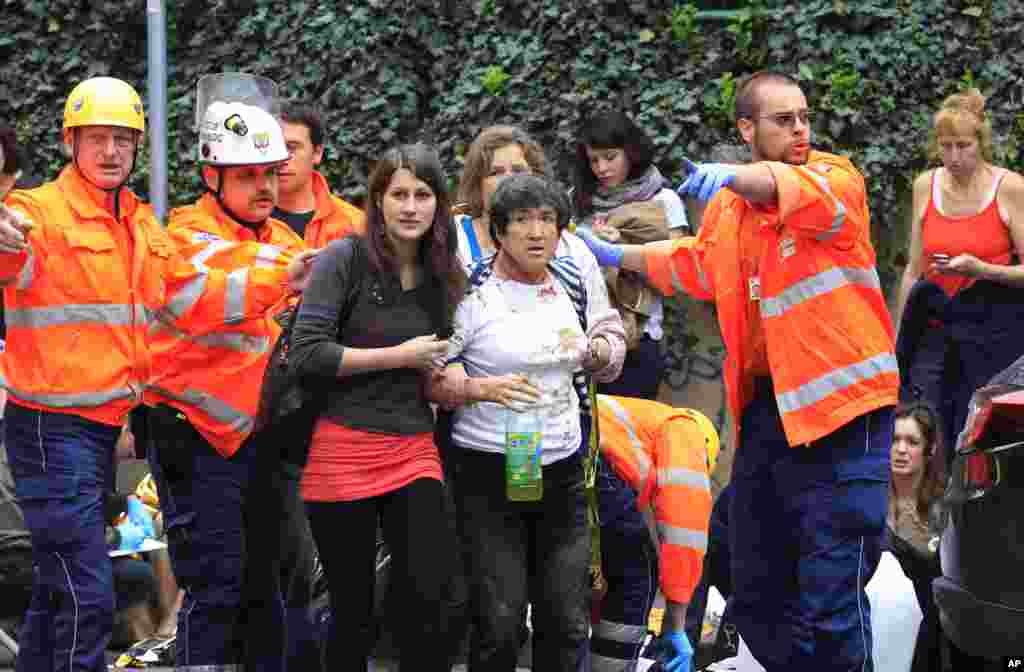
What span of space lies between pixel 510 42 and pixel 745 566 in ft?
15.9

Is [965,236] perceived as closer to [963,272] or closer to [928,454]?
[963,272]

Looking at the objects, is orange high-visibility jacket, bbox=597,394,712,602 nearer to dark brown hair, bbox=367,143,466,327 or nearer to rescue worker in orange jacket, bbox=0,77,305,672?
dark brown hair, bbox=367,143,466,327

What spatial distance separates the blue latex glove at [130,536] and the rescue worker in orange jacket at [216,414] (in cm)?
174

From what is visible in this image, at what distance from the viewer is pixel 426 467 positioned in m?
6.00

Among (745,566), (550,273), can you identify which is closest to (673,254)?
(550,273)

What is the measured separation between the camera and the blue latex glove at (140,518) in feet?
27.6

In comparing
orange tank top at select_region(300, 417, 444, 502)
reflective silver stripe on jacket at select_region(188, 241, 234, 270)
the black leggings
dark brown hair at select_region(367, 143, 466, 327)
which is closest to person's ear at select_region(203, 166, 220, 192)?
reflective silver stripe on jacket at select_region(188, 241, 234, 270)

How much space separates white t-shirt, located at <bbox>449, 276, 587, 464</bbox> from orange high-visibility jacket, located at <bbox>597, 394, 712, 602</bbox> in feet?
2.01

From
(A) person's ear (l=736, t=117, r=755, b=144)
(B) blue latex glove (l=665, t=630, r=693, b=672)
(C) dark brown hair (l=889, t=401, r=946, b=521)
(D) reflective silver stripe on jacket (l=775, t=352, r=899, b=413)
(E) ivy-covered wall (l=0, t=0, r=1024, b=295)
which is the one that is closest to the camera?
(D) reflective silver stripe on jacket (l=775, t=352, r=899, b=413)

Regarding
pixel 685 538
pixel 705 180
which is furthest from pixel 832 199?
pixel 685 538

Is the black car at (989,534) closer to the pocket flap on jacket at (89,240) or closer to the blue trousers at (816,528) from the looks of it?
the blue trousers at (816,528)

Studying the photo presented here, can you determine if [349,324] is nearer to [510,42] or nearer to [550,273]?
[550,273]

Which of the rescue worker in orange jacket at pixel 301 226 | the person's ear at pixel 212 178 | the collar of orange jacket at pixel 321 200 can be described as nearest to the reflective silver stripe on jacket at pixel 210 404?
the rescue worker in orange jacket at pixel 301 226

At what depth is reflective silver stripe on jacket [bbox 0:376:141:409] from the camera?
6297mm
